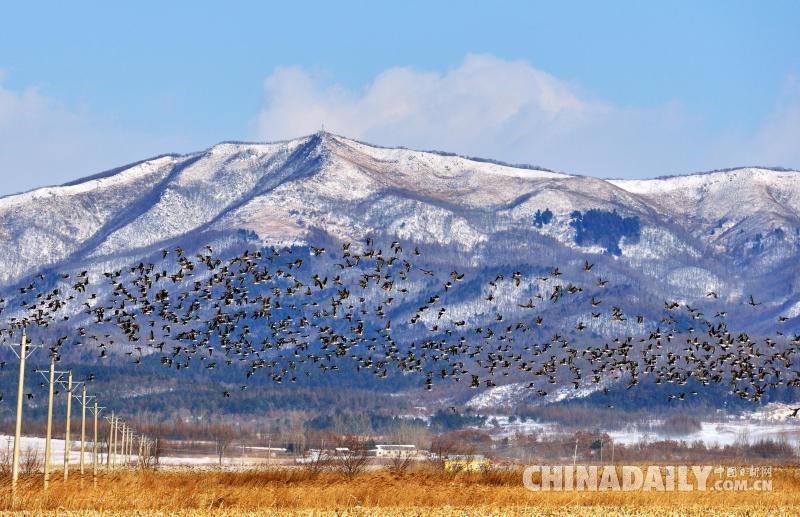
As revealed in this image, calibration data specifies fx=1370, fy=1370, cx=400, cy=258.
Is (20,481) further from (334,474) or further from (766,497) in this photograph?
(766,497)

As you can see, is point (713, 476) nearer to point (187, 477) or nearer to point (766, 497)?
point (766, 497)

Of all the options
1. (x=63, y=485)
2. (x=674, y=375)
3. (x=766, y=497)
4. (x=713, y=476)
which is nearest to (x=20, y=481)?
(x=63, y=485)

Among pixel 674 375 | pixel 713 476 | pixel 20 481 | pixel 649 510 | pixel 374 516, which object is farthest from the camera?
pixel 713 476

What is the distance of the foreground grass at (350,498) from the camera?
208 feet

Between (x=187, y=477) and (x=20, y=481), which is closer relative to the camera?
(x=20, y=481)

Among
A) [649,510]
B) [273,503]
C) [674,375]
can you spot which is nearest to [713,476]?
[674,375]

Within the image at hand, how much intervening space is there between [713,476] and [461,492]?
39398 mm

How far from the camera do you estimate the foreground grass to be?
2491 inches

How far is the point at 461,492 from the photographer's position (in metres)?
78.4

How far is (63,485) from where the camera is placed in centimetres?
7369

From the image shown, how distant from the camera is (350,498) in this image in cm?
7275

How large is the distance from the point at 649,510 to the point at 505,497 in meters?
10.8

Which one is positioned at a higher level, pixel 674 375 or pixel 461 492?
pixel 674 375

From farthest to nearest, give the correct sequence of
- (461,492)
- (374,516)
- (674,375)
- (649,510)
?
(674,375), (461,492), (649,510), (374,516)
